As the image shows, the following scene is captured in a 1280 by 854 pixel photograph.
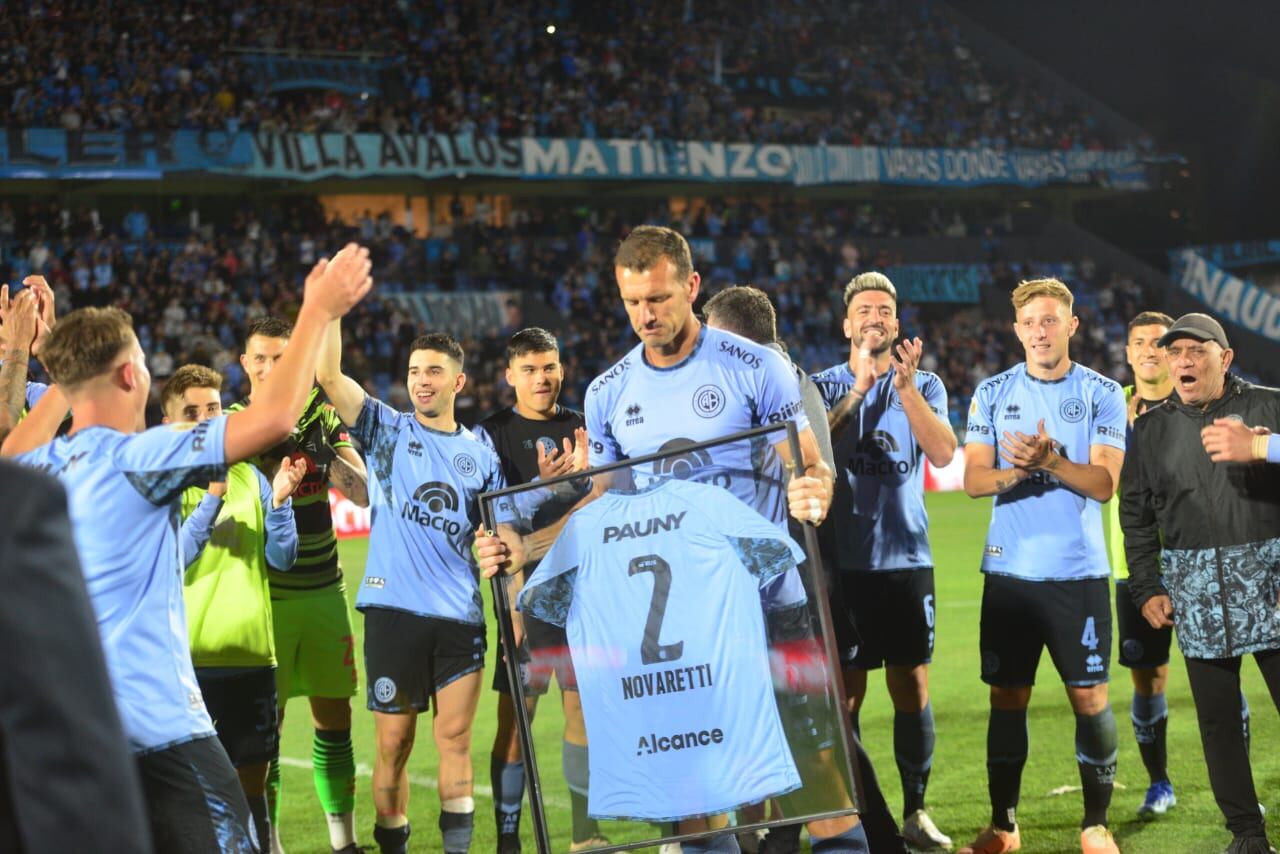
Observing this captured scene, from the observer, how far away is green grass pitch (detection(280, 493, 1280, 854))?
6242 mm

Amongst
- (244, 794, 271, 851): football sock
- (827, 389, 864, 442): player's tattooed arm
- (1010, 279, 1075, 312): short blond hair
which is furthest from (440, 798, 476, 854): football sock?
(1010, 279, 1075, 312): short blond hair

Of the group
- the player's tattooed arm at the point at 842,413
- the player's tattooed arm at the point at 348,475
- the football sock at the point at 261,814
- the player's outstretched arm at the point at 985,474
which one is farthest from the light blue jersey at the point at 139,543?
the player's outstretched arm at the point at 985,474

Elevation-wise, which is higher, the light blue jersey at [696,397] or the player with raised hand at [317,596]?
the light blue jersey at [696,397]

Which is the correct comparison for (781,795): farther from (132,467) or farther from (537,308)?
(537,308)

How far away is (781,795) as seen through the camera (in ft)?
13.8

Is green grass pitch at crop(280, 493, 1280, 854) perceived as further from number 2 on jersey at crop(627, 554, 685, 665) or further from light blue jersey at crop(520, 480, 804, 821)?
number 2 on jersey at crop(627, 554, 685, 665)

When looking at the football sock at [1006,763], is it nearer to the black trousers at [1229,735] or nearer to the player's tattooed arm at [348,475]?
the black trousers at [1229,735]

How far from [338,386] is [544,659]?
166cm

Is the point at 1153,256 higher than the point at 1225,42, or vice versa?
the point at 1225,42

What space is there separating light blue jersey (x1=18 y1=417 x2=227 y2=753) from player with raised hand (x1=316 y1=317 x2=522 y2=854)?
218cm

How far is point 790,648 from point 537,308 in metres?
27.5

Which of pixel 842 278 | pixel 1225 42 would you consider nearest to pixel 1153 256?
pixel 1225 42

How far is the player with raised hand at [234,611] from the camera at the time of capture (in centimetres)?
567

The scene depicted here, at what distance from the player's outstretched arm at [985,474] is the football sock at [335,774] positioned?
308cm
